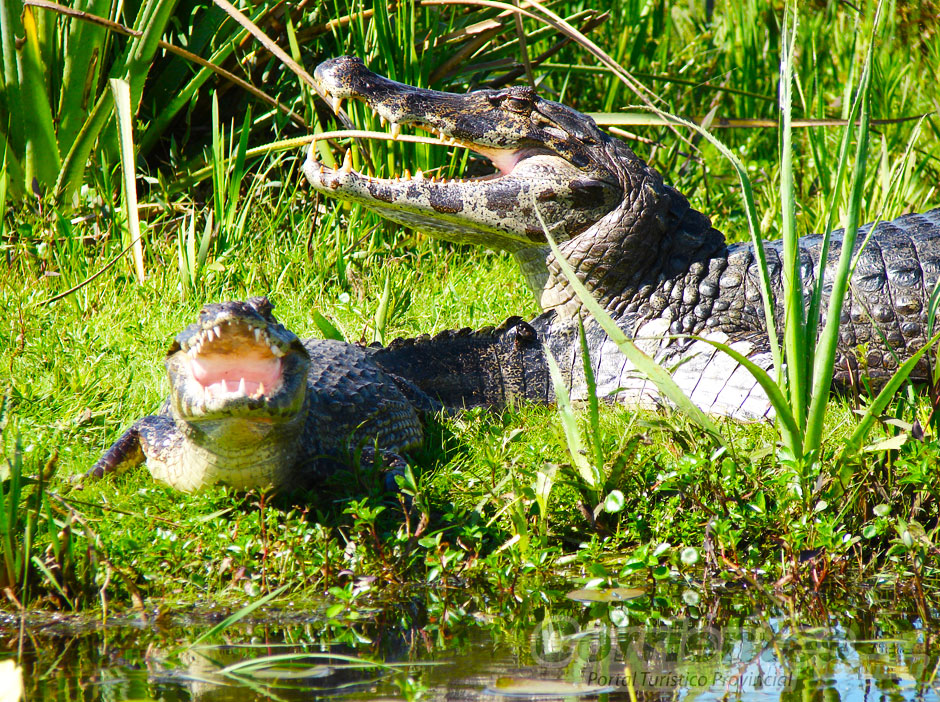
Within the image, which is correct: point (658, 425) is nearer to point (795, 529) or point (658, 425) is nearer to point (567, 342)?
point (795, 529)

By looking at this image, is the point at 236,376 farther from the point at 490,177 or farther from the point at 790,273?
the point at 490,177

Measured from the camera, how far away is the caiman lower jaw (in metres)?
2.53

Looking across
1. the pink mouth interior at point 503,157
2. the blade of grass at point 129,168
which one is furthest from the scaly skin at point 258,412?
the pink mouth interior at point 503,157

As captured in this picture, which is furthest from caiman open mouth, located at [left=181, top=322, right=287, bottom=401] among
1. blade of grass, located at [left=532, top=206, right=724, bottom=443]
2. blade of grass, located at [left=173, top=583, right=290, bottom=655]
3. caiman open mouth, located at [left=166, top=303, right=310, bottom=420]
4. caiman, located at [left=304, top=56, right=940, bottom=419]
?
caiman, located at [left=304, top=56, right=940, bottom=419]

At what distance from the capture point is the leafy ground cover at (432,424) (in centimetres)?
270

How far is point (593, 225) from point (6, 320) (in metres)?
2.69

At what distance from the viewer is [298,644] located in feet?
7.63

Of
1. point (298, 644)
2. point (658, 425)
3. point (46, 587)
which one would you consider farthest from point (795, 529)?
point (46, 587)

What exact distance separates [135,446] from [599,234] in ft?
7.53

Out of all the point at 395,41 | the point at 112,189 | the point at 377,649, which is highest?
the point at 395,41

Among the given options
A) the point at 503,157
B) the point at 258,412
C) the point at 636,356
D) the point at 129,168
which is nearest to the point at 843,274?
the point at 636,356

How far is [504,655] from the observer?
2.25 metres

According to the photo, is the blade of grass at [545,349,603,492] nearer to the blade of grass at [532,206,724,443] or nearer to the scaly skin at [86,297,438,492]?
the blade of grass at [532,206,724,443]

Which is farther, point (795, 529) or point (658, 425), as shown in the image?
point (658, 425)
